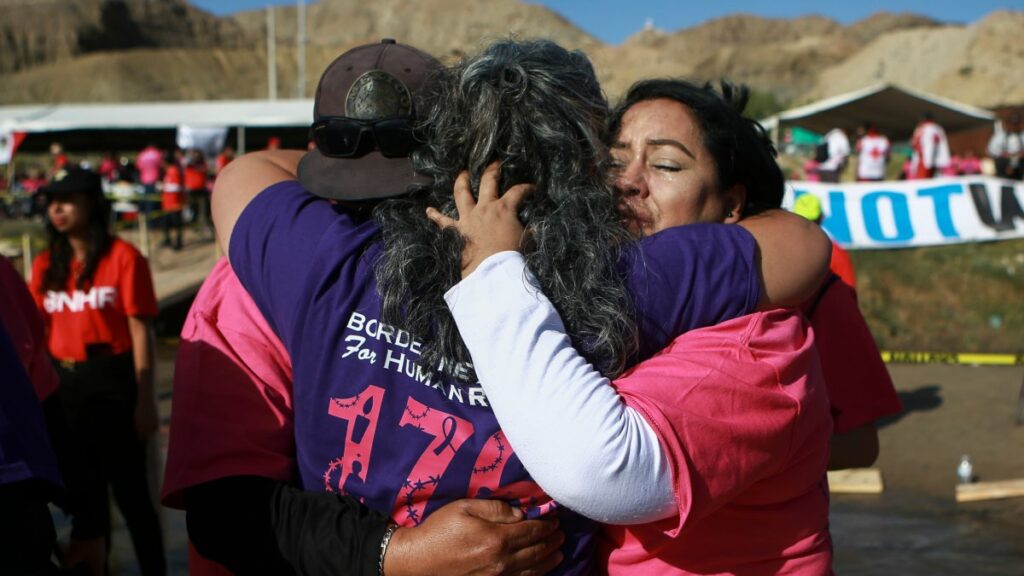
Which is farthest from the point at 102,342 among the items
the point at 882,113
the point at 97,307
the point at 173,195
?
the point at 882,113

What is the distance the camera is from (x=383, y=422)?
65.5 inches

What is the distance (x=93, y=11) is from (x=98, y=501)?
89.4 metres

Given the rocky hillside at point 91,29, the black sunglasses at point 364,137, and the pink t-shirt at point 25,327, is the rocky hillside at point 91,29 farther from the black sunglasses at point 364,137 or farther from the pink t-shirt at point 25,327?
the black sunglasses at point 364,137

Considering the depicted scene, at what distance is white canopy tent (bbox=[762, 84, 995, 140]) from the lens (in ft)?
63.5

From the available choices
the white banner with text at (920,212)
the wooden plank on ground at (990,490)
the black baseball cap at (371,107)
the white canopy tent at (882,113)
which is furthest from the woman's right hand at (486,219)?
the white canopy tent at (882,113)

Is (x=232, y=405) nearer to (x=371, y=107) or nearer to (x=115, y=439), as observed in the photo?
(x=371, y=107)

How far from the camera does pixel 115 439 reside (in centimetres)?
496

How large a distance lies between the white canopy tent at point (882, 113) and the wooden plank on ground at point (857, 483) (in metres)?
13.5

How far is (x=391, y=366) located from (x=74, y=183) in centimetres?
395

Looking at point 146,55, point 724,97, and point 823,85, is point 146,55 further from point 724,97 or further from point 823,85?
point 724,97

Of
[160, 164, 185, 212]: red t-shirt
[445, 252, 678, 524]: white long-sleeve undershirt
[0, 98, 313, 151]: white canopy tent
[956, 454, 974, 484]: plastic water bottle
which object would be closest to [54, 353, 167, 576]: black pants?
[445, 252, 678, 524]: white long-sleeve undershirt

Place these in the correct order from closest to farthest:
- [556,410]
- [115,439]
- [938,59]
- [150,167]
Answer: [556,410] < [115,439] < [150,167] < [938,59]

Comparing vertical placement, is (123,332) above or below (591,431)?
below

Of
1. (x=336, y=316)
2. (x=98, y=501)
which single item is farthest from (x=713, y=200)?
(x=98, y=501)
